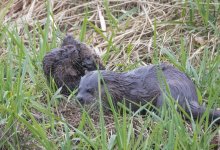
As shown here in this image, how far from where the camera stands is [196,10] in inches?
204

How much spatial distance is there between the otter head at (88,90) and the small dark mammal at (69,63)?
10.6 inches

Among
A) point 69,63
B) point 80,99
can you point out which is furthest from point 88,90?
point 69,63

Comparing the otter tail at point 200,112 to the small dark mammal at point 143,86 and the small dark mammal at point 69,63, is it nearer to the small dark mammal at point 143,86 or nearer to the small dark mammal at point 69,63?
the small dark mammal at point 143,86

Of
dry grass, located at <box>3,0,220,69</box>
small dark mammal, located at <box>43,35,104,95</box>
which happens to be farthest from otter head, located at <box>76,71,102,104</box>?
dry grass, located at <box>3,0,220,69</box>

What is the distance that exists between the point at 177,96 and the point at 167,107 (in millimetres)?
149

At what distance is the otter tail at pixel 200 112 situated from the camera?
3580 millimetres

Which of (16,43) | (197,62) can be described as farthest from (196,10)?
(16,43)

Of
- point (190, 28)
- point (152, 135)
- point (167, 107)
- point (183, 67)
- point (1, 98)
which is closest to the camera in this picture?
point (152, 135)

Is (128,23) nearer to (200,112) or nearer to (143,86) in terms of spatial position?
(143,86)

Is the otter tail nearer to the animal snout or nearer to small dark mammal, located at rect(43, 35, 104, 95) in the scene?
the animal snout

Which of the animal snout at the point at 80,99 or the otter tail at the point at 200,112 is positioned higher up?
the animal snout at the point at 80,99

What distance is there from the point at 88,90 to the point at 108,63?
0.80m

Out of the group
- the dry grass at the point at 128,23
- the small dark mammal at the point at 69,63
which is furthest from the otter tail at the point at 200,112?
the dry grass at the point at 128,23

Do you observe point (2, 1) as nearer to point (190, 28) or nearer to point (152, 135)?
point (190, 28)
